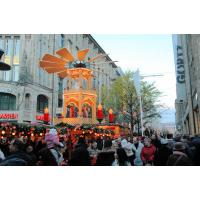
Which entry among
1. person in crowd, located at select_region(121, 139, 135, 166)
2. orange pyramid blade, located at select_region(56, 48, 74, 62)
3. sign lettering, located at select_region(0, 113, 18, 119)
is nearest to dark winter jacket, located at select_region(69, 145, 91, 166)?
person in crowd, located at select_region(121, 139, 135, 166)

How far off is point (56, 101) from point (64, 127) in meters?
22.8

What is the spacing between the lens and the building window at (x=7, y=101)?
33.1m

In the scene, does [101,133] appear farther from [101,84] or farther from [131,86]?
[101,84]

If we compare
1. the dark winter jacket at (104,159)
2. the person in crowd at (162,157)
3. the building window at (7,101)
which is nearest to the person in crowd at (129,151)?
the person in crowd at (162,157)

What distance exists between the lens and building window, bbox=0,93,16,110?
3306 cm

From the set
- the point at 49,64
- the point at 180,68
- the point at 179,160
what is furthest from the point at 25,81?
the point at 179,160

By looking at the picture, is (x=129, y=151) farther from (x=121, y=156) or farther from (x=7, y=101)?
(x=7, y=101)

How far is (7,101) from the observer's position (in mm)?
33188

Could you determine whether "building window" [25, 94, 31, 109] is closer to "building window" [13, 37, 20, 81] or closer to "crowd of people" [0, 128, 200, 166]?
"building window" [13, 37, 20, 81]

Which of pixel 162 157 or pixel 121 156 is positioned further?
pixel 121 156

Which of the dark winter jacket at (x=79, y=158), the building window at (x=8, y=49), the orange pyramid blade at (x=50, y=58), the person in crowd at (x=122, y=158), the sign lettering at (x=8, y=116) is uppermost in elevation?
the building window at (x=8, y=49)

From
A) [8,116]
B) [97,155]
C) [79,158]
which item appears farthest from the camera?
[8,116]

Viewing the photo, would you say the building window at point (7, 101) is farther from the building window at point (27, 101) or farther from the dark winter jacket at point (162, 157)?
the dark winter jacket at point (162, 157)

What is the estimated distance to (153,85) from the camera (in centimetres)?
3409
